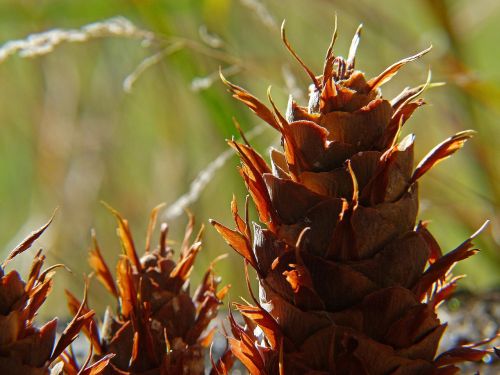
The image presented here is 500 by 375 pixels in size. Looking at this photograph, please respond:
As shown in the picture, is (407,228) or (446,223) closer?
(407,228)

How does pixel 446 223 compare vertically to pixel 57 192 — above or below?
below

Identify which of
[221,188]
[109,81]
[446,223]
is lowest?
[446,223]

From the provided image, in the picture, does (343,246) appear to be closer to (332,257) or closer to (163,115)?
(332,257)

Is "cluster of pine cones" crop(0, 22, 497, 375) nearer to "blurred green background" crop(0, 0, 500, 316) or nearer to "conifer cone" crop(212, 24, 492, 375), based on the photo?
"conifer cone" crop(212, 24, 492, 375)

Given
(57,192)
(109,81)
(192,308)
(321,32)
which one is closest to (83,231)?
(57,192)

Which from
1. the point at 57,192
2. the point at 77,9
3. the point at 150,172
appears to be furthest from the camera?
the point at 150,172

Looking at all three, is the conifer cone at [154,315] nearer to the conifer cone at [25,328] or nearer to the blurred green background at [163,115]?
the conifer cone at [25,328]

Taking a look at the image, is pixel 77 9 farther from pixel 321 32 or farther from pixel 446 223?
pixel 446 223
